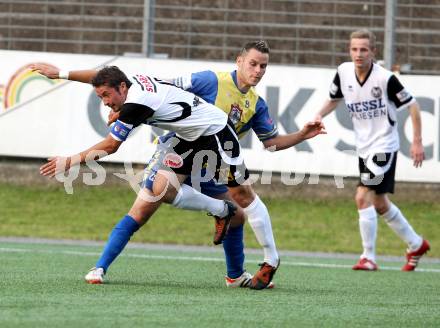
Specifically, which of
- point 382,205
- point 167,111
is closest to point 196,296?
point 167,111

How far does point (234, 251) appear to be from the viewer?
25.6 feet

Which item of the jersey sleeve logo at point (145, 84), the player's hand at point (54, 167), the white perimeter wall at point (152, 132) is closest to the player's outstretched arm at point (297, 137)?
the jersey sleeve logo at point (145, 84)

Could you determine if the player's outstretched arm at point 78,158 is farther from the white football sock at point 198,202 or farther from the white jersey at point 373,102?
the white jersey at point 373,102

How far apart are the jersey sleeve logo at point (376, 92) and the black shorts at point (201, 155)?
10.2ft

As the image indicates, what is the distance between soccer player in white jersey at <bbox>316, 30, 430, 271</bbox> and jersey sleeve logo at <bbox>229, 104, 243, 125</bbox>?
245 centimetres

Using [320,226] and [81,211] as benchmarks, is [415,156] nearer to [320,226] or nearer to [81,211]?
[320,226]

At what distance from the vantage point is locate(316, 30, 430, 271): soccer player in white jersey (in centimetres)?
1033

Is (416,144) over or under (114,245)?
over

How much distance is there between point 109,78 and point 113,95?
0.40 feet

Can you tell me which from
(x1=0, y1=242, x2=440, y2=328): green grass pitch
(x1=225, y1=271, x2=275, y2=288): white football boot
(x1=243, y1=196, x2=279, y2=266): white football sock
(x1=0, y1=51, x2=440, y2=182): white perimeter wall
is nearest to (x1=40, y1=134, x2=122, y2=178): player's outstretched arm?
(x1=0, y1=242, x2=440, y2=328): green grass pitch

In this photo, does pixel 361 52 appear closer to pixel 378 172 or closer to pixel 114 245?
pixel 378 172

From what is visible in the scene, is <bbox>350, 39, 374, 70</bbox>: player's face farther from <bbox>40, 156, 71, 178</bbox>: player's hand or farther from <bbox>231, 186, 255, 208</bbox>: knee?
<bbox>40, 156, 71, 178</bbox>: player's hand

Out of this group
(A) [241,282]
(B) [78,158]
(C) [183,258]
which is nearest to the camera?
(B) [78,158]

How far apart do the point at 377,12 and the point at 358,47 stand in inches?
202
